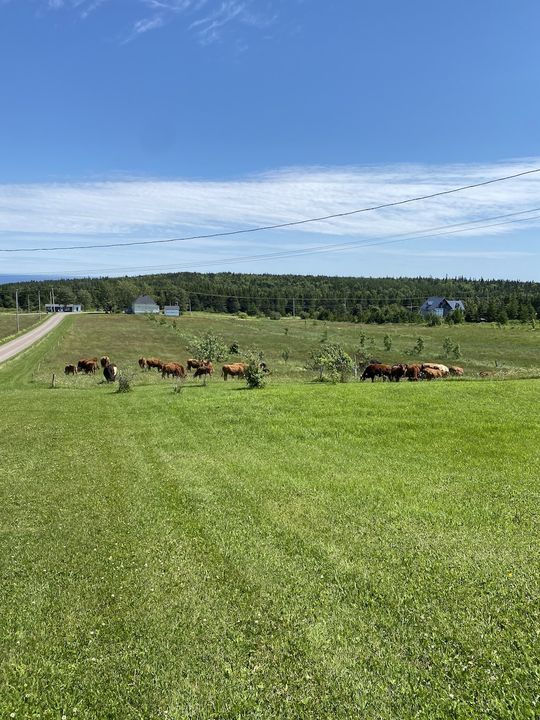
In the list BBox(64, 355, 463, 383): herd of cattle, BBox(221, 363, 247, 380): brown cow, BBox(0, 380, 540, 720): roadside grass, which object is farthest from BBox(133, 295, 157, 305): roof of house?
BBox(0, 380, 540, 720): roadside grass

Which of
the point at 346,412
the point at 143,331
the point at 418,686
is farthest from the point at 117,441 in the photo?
the point at 143,331

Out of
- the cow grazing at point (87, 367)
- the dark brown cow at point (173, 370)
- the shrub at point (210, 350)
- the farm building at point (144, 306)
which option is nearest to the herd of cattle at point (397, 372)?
the dark brown cow at point (173, 370)

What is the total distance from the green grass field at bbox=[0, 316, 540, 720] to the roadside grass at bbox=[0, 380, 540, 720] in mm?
29

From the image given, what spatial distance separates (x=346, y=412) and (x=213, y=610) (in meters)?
12.6

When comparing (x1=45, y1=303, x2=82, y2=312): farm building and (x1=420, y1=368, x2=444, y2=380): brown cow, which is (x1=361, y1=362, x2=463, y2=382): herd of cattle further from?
(x1=45, y1=303, x2=82, y2=312): farm building

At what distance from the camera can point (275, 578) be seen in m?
7.45

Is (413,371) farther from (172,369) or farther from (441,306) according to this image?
(441,306)

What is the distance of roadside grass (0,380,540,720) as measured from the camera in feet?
17.3

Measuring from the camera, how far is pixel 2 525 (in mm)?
9703

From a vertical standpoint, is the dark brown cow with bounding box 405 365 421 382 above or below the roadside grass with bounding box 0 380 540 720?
below

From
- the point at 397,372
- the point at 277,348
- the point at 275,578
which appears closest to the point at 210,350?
the point at 397,372

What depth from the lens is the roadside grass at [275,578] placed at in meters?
5.26

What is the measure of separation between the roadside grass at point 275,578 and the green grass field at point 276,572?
29 mm

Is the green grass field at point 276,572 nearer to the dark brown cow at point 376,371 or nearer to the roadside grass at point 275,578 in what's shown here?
the roadside grass at point 275,578
